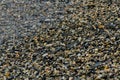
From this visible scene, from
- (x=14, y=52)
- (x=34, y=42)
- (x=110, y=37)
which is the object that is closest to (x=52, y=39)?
(x=34, y=42)

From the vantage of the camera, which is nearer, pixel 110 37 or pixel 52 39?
pixel 110 37

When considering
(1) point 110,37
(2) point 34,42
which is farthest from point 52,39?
(1) point 110,37

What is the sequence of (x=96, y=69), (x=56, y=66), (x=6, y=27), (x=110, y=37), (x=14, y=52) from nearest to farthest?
(x=96, y=69) → (x=56, y=66) → (x=110, y=37) → (x=14, y=52) → (x=6, y=27)

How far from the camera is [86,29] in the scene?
12891mm

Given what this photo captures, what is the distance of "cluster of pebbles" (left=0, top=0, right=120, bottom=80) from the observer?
1056cm

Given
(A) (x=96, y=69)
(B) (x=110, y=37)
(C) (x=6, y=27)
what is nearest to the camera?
(A) (x=96, y=69)

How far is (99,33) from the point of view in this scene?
1237 cm

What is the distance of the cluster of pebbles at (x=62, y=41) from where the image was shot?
10.6 metres

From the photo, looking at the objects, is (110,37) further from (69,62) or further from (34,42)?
(34,42)

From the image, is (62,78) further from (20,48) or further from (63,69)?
(20,48)

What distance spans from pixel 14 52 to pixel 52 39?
1701mm

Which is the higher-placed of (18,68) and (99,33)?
(99,33)

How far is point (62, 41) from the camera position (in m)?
12.5

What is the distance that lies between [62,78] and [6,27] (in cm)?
591
